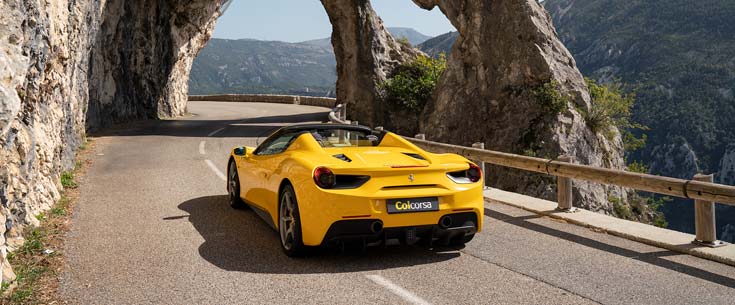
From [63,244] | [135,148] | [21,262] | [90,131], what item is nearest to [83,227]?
[63,244]

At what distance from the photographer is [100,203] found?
9.72m

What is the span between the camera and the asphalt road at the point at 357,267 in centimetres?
518

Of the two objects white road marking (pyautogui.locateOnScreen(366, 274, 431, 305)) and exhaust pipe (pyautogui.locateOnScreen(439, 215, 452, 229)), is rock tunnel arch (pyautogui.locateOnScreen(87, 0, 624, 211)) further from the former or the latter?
white road marking (pyautogui.locateOnScreen(366, 274, 431, 305))

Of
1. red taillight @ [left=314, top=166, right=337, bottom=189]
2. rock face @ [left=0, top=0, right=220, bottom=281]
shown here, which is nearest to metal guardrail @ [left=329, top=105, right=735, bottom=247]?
red taillight @ [left=314, top=166, right=337, bottom=189]

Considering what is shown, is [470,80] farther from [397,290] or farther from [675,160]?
[675,160]

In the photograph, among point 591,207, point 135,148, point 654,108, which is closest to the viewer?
point 135,148

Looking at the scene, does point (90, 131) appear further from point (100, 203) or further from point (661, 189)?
point (661, 189)

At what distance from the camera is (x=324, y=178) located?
19.4 ft

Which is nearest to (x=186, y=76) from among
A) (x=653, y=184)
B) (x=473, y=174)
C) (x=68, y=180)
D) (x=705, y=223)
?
(x=68, y=180)

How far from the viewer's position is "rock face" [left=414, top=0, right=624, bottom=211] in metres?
22.5

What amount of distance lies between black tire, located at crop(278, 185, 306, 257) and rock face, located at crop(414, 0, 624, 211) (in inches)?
620

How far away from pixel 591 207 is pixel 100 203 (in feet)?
51.4

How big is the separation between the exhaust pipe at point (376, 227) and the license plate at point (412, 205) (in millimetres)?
140

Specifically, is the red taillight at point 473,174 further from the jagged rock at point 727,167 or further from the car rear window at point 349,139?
the jagged rock at point 727,167
